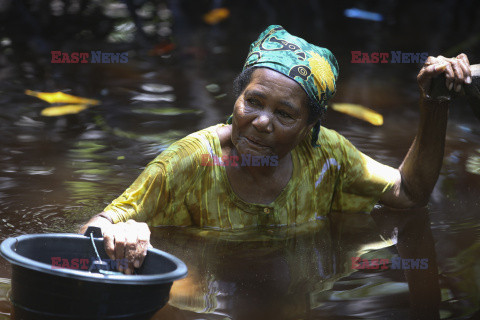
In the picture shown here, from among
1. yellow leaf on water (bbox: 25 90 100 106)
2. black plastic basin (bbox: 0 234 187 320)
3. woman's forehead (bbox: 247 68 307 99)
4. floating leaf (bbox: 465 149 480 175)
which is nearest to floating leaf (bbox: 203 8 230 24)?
yellow leaf on water (bbox: 25 90 100 106)

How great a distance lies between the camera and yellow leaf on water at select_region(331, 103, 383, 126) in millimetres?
5650

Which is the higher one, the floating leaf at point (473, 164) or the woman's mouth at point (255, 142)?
the woman's mouth at point (255, 142)

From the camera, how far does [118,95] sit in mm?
5988

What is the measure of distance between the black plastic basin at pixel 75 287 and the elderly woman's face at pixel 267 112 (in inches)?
34.4

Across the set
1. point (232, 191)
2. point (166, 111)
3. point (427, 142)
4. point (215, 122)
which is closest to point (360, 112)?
point (215, 122)

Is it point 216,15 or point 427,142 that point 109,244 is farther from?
point 216,15

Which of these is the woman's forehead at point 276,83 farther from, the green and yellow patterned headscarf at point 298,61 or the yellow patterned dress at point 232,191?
the yellow patterned dress at point 232,191

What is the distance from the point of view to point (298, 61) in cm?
335

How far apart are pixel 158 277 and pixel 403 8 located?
8354 millimetres

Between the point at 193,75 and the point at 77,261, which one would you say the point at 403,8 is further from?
the point at 77,261

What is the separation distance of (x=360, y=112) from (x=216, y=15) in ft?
11.6

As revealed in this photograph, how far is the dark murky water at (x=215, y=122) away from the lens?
3152mm

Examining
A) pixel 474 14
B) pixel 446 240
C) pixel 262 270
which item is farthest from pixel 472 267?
pixel 474 14

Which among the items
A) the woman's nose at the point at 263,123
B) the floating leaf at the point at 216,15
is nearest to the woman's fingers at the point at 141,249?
the woman's nose at the point at 263,123
